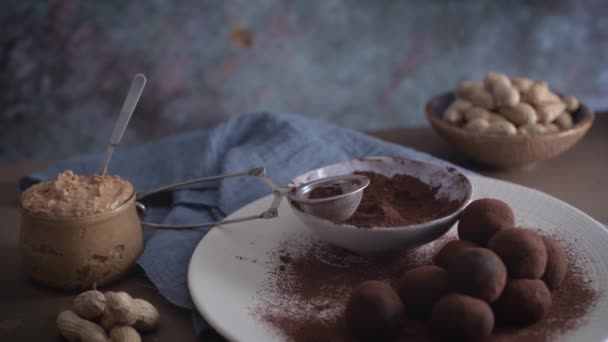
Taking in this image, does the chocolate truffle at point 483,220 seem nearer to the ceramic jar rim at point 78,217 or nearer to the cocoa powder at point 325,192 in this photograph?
the cocoa powder at point 325,192

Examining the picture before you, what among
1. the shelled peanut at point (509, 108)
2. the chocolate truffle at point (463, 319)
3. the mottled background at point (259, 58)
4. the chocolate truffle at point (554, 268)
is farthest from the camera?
the mottled background at point (259, 58)

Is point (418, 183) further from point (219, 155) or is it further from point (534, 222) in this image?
point (219, 155)

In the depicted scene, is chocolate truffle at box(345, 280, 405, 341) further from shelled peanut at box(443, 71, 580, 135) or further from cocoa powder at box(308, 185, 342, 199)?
shelled peanut at box(443, 71, 580, 135)

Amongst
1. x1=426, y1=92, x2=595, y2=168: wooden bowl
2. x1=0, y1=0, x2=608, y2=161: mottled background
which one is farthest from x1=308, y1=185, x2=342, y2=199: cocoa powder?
x1=0, y1=0, x2=608, y2=161: mottled background

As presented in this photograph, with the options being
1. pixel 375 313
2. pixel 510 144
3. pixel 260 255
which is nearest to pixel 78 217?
pixel 260 255

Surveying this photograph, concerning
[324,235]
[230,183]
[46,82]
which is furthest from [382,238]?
[46,82]

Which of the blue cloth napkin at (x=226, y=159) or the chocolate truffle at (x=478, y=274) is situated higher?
the chocolate truffle at (x=478, y=274)

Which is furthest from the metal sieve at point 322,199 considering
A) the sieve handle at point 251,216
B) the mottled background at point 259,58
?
the mottled background at point 259,58
